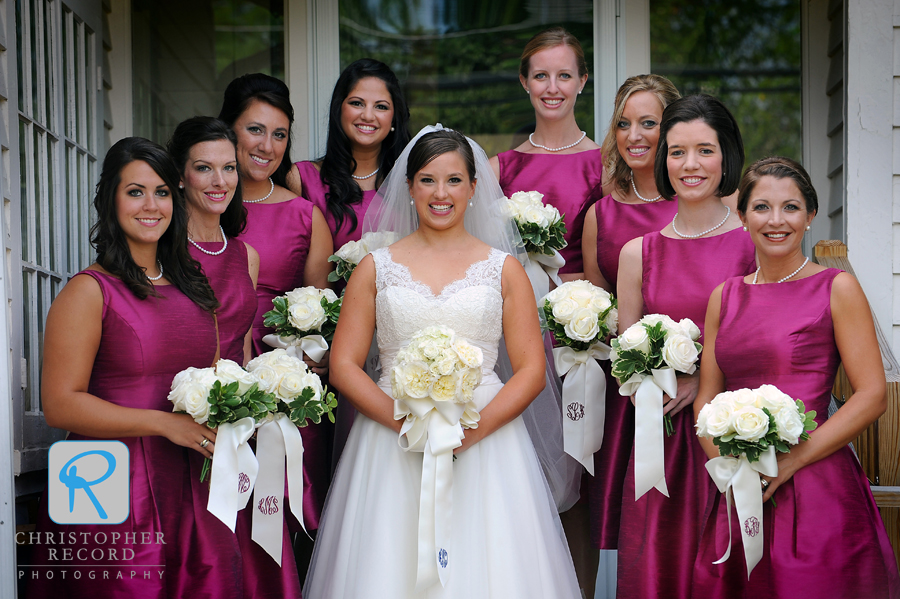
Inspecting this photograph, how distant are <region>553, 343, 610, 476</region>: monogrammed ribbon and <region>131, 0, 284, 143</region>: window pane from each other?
→ 316 centimetres

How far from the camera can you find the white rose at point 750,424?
315 centimetres

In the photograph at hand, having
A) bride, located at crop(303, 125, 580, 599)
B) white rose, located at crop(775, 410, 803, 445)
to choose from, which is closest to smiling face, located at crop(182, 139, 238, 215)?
bride, located at crop(303, 125, 580, 599)

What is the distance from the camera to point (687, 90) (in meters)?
5.92

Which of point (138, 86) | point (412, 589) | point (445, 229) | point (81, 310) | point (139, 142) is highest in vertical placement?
point (138, 86)

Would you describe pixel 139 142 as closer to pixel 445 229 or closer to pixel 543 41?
pixel 445 229

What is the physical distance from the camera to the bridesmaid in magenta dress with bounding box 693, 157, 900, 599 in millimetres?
3311

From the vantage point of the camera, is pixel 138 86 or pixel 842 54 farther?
pixel 138 86

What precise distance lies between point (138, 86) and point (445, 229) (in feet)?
10.1

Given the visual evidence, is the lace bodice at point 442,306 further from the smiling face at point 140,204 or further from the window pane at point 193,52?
the window pane at point 193,52

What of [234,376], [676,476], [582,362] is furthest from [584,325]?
[234,376]

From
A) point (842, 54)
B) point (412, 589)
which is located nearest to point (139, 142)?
point (412, 589)

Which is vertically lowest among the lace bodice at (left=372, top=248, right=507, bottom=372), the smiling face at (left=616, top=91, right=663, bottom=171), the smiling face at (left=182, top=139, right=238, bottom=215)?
the lace bodice at (left=372, top=248, right=507, bottom=372)

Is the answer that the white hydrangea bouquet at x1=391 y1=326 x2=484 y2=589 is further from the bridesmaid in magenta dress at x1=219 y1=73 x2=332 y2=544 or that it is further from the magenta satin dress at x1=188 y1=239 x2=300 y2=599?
the bridesmaid in magenta dress at x1=219 y1=73 x2=332 y2=544

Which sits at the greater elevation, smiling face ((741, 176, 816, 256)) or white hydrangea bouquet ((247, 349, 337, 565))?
smiling face ((741, 176, 816, 256))
